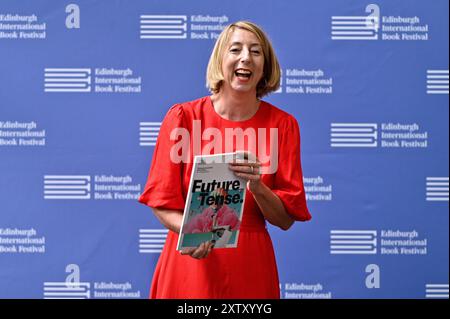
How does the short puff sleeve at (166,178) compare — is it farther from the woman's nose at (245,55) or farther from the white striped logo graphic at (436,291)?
the white striped logo graphic at (436,291)

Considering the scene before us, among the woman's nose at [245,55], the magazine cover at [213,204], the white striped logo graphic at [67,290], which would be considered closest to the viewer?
the magazine cover at [213,204]

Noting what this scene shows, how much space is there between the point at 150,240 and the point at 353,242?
1.24m

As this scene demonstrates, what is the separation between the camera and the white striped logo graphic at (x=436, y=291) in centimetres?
474

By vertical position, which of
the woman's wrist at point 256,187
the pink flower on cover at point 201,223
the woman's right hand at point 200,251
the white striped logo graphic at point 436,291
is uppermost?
the woman's wrist at point 256,187

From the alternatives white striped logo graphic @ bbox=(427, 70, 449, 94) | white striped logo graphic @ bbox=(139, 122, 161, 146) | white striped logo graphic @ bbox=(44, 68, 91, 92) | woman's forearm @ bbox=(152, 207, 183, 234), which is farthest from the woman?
white striped logo graphic @ bbox=(427, 70, 449, 94)

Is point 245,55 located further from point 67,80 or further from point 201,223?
point 67,80

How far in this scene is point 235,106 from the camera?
2727mm

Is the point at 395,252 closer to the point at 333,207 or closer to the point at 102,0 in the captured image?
the point at 333,207

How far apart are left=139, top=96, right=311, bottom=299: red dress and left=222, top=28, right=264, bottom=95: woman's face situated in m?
0.13

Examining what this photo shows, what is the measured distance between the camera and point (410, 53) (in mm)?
4750

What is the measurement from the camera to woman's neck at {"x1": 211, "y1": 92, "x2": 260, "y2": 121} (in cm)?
271

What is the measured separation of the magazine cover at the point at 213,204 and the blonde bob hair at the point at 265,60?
39 cm

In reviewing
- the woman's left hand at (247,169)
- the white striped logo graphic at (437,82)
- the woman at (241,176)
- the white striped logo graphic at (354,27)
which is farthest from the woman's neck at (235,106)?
the white striped logo graphic at (437,82)

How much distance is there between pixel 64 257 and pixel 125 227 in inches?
16.1
